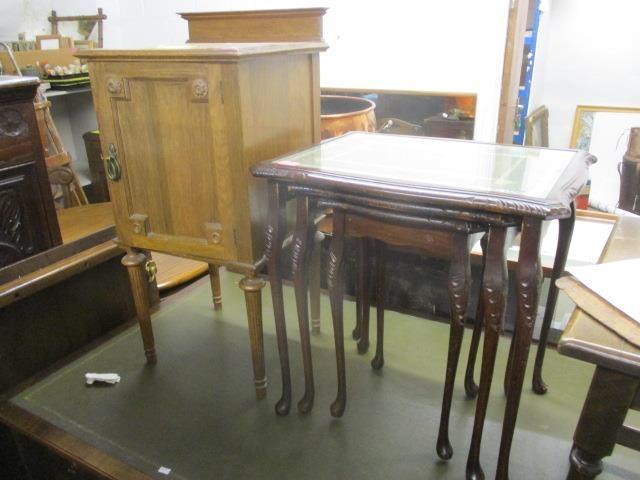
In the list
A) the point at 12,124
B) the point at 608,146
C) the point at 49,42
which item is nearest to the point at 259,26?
the point at 12,124

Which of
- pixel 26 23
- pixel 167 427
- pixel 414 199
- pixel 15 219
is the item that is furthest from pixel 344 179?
pixel 26 23

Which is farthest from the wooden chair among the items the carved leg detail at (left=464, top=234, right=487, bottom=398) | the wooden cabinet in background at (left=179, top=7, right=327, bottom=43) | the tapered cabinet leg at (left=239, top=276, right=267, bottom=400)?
the carved leg detail at (left=464, top=234, right=487, bottom=398)

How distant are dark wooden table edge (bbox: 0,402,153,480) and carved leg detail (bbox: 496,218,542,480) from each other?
2.43ft

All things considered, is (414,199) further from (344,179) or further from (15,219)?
(15,219)

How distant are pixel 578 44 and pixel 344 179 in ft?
10.8

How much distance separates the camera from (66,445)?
1163 mm

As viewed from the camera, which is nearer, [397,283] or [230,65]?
[230,65]

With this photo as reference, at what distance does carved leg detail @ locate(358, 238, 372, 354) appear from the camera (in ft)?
4.40

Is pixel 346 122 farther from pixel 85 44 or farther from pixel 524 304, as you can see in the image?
pixel 85 44

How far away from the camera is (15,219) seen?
165 cm

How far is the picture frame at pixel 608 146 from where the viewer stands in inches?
127

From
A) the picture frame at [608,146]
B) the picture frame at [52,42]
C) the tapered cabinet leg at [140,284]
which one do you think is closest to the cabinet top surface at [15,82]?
the tapered cabinet leg at [140,284]

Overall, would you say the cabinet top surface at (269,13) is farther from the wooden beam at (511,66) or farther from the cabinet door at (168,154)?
the wooden beam at (511,66)

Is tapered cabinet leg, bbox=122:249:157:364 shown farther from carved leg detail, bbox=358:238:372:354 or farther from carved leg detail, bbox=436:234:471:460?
carved leg detail, bbox=436:234:471:460
